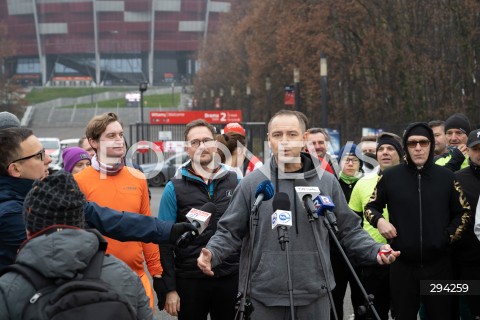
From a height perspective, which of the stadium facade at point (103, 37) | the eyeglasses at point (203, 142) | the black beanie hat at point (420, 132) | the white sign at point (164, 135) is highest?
the stadium facade at point (103, 37)

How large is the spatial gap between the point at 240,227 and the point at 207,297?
115 centimetres

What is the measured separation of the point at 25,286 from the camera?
128 inches

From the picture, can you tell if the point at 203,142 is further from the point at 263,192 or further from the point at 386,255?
the point at 386,255

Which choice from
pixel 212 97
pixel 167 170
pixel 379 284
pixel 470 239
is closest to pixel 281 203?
pixel 470 239

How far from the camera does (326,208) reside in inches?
193

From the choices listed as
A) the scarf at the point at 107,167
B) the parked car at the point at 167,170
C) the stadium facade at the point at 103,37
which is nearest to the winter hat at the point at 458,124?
the scarf at the point at 107,167

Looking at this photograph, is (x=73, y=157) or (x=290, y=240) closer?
(x=290, y=240)

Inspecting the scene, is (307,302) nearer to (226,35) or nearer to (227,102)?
(227,102)

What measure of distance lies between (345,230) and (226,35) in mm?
76800

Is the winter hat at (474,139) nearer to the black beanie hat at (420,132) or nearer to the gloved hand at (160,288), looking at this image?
the black beanie hat at (420,132)

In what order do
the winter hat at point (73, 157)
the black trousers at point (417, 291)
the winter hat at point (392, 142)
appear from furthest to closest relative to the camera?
the winter hat at point (392, 142) < the winter hat at point (73, 157) < the black trousers at point (417, 291)

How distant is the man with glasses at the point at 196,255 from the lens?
6215 millimetres

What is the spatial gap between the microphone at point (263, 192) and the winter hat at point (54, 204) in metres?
1.49

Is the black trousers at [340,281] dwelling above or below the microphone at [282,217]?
below
